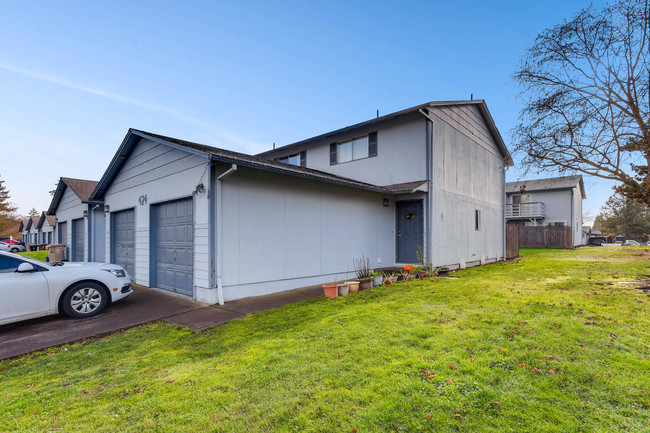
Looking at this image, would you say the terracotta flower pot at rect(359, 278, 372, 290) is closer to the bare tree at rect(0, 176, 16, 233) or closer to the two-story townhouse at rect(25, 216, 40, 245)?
the two-story townhouse at rect(25, 216, 40, 245)

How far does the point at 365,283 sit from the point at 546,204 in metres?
30.8

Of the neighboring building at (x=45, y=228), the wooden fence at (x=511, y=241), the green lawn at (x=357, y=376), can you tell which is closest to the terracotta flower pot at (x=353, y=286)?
the green lawn at (x=357, y=376)

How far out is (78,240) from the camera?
45.9 ft

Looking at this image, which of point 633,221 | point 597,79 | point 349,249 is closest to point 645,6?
point 597,79

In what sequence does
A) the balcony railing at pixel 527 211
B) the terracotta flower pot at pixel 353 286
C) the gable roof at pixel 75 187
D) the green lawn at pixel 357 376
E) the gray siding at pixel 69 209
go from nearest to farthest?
the green lawn at pixel 357 376 → the terracotta flower pot at pixel 353 286 → the gable roof at pixel 75 187 → the gray siding at pixel 69 209 → the balcony railing at pixel 527 211

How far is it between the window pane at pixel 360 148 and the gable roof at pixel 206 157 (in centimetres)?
292

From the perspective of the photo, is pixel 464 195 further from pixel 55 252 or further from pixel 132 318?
pixel 55 252

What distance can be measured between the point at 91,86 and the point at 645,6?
1749cm

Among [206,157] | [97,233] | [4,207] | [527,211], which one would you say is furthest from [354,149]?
[4,207]

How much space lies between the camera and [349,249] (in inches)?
370

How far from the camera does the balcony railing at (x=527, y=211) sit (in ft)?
94.8

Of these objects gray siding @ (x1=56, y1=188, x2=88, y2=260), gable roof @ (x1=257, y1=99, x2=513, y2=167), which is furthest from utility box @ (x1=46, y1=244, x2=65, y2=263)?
gable roof @ (x1=257, y1=99, x2=513, y2=167)

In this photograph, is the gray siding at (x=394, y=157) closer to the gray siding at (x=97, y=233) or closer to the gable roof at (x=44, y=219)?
the gray siding at (x=97, y=233)

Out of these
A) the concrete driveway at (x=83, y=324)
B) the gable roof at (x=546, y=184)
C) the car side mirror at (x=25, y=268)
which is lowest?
the concrete driveway at (x=83, y=324)
